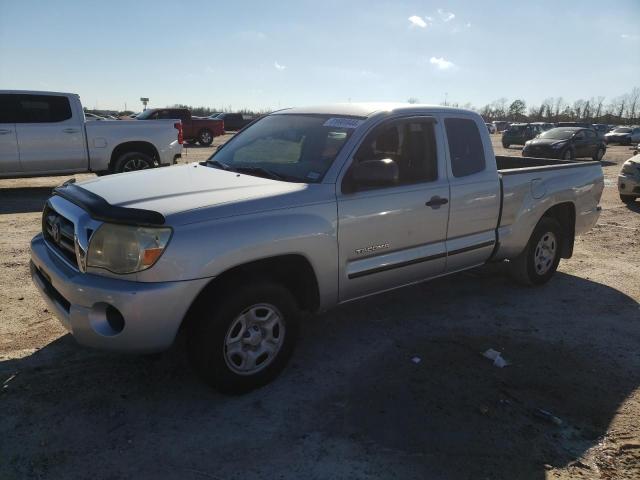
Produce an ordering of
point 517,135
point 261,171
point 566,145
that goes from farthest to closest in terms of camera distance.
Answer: point 517,135
point 566,145
point 261,171

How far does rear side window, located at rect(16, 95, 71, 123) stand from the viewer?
9.48 meters

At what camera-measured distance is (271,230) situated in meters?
3.10

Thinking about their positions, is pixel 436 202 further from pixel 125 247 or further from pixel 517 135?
pixel 517 135

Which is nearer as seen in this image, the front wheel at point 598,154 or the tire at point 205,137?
the front wheel at point 598,154

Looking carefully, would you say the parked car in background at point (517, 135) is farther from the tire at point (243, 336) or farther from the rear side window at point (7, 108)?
the tire at point (243, 336)

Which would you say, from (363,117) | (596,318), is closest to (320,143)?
(363,117)

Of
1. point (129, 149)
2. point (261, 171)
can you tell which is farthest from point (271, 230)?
point (129, 149)

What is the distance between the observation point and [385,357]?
3.84 m

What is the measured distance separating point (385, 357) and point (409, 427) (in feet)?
2.85

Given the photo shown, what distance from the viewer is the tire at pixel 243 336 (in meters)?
3.00

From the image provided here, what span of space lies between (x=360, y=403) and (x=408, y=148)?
203 centimetres

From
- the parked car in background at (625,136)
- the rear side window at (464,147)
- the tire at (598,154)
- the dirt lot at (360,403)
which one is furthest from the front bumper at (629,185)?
the parked car in background at (625,136)

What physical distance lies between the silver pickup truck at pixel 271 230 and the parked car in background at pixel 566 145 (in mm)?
17214

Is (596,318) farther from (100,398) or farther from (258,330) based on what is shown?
(100,398)
